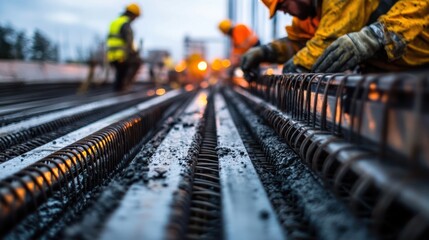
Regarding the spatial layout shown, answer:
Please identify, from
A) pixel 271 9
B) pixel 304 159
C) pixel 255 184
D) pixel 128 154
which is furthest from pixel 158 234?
pixel 271 9

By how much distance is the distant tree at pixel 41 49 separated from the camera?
56.2 feet

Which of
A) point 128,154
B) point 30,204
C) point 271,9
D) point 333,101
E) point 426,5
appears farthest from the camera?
point 271,9

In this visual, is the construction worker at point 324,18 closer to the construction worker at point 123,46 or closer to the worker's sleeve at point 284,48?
the worker's sleeve at point 284,48

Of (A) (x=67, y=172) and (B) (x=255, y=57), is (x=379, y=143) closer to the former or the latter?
(A) (x=67, y=172)

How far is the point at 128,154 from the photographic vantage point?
103 inches

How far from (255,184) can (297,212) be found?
0.62ft

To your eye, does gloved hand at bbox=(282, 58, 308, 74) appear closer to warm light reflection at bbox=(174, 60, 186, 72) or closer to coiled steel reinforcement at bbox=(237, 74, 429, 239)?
coiled steel reinforcement at bbox=(237, 74, 429, 239)

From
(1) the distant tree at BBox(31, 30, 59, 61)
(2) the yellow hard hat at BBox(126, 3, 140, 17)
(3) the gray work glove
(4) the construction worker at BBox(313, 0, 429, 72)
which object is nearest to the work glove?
(4) the construction worker at BBox(313, 0, 429, 72)

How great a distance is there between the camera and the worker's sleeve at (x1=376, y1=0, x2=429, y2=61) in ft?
6.91

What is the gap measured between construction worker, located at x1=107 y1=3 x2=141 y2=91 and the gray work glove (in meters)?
4.73

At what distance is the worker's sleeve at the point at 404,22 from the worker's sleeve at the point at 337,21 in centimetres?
26

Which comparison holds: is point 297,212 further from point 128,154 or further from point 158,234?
point 128,154

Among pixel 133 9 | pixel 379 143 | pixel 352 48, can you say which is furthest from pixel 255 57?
pixel 133 9

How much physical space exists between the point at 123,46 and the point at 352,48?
6606 mm
